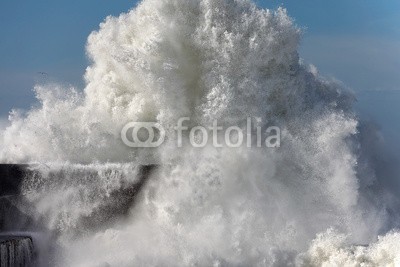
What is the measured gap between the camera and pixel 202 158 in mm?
14539

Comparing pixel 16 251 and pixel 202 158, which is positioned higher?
pixel 202 158

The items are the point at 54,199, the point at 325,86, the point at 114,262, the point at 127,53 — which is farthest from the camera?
the point at 325,86

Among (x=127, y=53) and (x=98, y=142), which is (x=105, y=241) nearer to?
(x=98, y=142)

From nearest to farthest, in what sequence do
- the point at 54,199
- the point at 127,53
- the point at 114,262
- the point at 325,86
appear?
1. the point at 114,262
2. the point at 54,199
3. the point at 127,53
4. the point at 325,86

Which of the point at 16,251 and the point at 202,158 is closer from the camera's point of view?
the point at 16,251

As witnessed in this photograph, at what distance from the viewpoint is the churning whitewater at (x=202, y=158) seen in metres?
13.7

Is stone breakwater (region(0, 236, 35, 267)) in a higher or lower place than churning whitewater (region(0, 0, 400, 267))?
lower

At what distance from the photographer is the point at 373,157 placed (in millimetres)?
18547

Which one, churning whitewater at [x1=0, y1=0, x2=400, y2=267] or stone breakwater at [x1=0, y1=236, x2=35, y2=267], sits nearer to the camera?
stone breakwater at [x1=0, y1=236, x2=35, y2=267]

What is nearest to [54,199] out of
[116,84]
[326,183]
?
[116,84]

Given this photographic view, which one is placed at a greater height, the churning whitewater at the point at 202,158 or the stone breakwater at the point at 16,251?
the churning whitewater at the point at 202,158

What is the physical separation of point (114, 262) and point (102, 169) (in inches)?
87.3

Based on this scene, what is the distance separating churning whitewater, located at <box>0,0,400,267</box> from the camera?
13680 mm

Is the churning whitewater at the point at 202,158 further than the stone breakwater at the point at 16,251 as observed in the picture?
Yes
